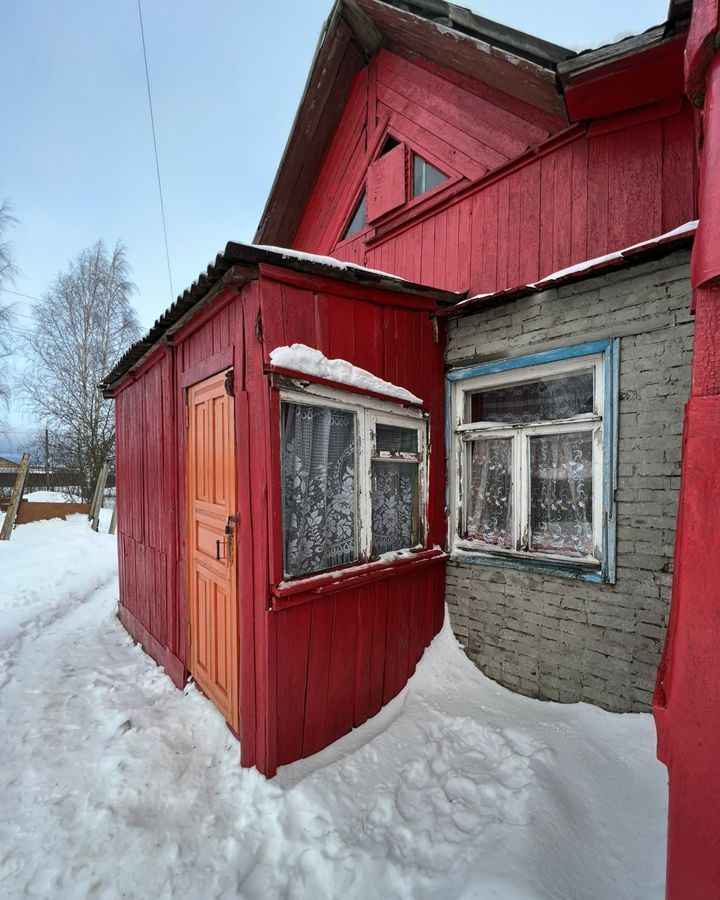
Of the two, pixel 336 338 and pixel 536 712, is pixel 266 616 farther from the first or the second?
pixel 536 712

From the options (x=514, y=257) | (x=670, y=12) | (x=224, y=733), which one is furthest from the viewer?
(x=514, y=257)

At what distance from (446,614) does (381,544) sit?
1.03 metres

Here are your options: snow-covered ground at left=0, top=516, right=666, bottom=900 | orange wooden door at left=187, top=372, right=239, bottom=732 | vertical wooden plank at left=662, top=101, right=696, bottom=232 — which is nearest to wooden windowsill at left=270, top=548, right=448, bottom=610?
orange wooden door at left=187, top=372, right=239, bottom=732

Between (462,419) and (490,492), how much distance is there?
2.18 ft

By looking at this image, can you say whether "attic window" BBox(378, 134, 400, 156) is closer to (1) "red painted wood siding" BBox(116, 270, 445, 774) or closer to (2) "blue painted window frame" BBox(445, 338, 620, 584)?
(1) "red painted wood siding" BBox(116, 270, 445, 774)

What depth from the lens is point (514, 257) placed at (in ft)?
12.2

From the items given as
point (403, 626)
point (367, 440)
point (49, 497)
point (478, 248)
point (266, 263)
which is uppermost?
point (478, 248)

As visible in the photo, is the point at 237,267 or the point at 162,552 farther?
the point at 162,552

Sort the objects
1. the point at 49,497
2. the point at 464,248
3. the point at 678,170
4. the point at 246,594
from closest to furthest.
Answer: the point at 246,594 → the point at 678,170 → the point at 464,248 → the point at 49,497

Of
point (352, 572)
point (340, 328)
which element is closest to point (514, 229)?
point (340, 328)

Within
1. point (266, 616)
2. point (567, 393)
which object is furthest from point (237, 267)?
point (567, 393)

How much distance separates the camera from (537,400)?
332 centimetres

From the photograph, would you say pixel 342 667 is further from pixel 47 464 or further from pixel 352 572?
pixel 47 464

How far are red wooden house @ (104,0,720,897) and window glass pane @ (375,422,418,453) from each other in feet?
0.08
